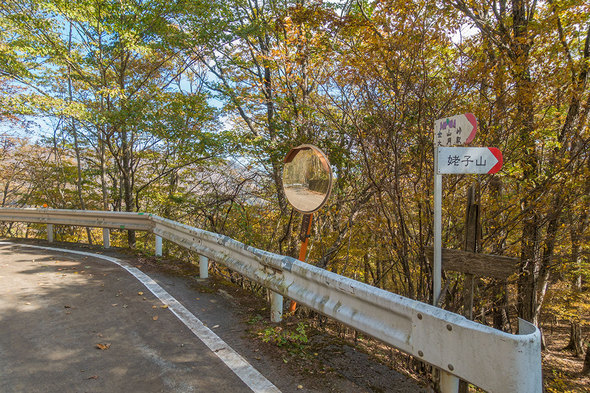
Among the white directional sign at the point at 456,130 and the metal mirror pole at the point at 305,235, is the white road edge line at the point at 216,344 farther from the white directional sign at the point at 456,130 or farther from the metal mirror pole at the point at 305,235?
the white directional sign at the point at 456,130

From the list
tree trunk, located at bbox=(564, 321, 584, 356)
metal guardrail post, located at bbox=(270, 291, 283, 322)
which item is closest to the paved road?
metal guardrail post, located at bbox=(270, 291, 283, 322)

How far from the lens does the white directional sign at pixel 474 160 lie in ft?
8.91

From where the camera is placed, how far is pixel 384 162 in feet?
19.4

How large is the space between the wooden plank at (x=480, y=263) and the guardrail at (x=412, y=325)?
2.49 feet

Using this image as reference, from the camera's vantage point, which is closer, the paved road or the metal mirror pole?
the paved road

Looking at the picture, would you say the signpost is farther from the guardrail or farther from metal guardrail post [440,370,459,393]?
metal guardrail post [440,370,459,393]

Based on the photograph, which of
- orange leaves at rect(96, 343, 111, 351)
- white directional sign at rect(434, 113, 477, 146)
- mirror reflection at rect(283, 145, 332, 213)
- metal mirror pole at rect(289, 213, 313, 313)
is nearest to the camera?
white directional sign at rect(434, 113, 477, 146)

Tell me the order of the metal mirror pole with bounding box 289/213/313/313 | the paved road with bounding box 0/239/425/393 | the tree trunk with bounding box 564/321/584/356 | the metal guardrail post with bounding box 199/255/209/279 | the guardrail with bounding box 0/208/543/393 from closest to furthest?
the guardrail with bounding box 0/208/543/393, the paved road with bounding box 0/239/425/393, the metal mirror pole with bounding box 289/213/313/313, the metal guardrail post with bounding box 199/255/209/279, the tree trunk with bounding box 564/321/584/356

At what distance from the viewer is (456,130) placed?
297 cm

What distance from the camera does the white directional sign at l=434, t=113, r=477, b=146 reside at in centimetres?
289

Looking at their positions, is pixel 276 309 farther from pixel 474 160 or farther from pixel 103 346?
pixel 474 160

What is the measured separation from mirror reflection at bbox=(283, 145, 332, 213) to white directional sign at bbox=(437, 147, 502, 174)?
3.88 ft

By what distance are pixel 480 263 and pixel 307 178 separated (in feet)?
6.38

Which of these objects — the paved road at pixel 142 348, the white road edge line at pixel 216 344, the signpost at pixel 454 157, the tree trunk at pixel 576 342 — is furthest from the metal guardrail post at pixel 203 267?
the tree trunk at pixel 576 342
